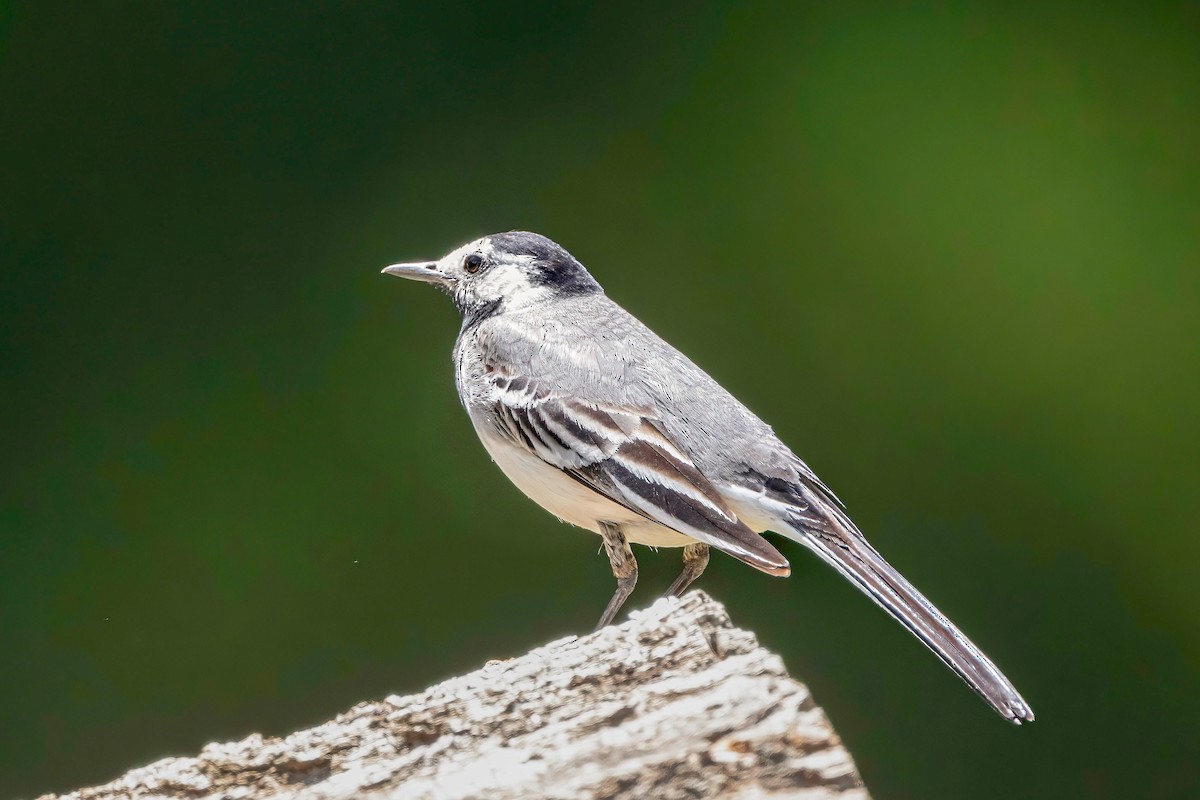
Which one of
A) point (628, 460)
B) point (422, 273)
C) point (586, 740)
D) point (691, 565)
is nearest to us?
point (586, 740)

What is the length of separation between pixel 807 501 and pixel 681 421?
42 cm

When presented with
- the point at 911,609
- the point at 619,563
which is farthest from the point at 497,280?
the point at 911,609

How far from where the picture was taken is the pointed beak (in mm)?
4246

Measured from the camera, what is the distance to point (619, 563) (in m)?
3.62

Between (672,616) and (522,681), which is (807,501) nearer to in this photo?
(672,616)

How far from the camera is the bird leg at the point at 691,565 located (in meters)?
3.70

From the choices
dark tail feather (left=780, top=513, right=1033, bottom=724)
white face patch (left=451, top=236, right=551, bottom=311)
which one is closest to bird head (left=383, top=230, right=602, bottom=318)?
white face patch (left=451, top=236, right=551, bottom=311)

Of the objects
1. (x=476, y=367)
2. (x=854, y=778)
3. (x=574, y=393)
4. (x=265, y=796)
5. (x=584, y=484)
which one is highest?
(x=476, y=367)

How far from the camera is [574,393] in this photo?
348 centimetres

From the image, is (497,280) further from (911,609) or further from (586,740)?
(586,740)

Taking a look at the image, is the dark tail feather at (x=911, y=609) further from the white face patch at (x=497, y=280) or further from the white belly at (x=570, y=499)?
the white face patch at (x=497, y=280)

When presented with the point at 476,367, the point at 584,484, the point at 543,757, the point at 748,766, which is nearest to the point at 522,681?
the point at 543,757

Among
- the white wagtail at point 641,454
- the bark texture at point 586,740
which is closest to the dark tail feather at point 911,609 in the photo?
the white wagtail at point 641,454

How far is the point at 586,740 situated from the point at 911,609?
106cm
